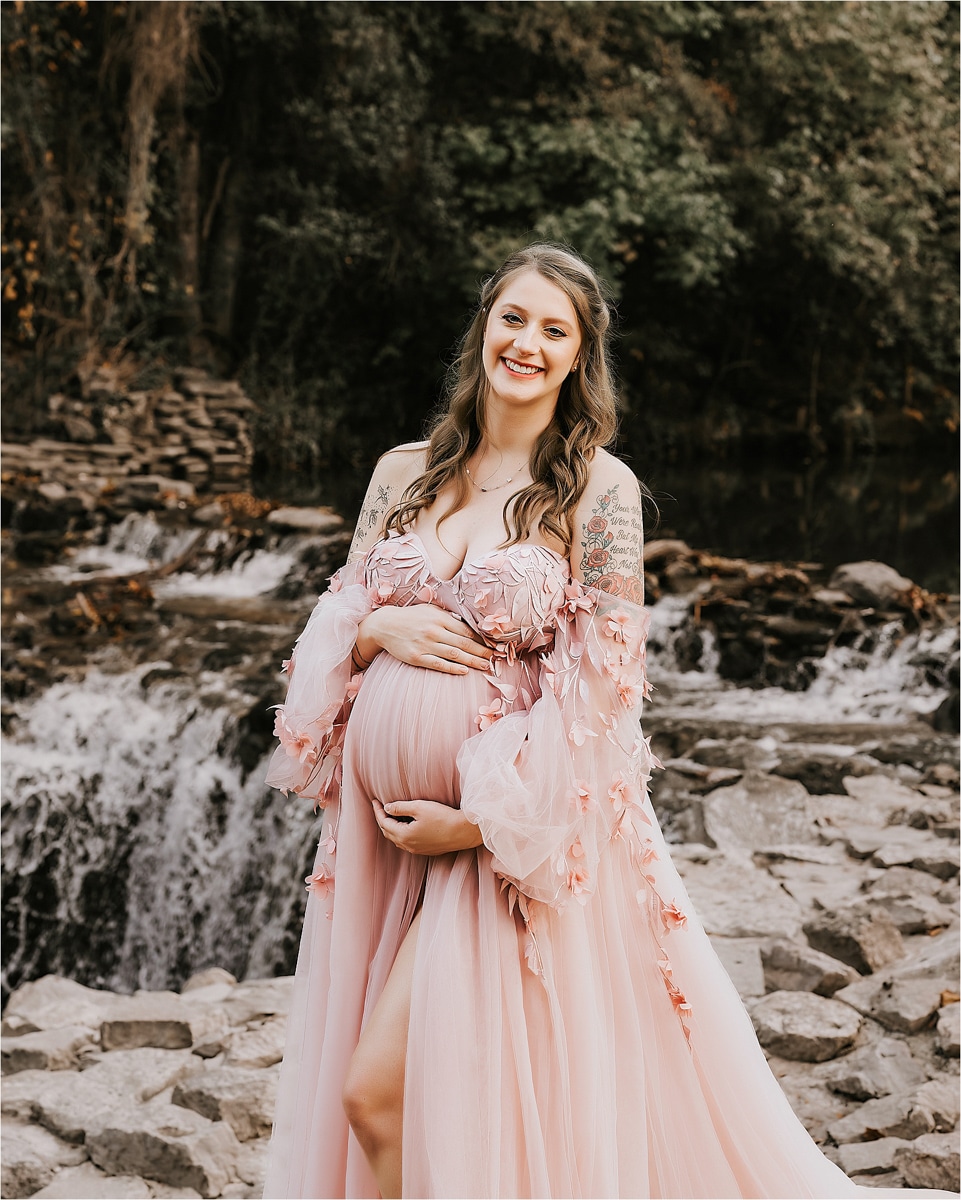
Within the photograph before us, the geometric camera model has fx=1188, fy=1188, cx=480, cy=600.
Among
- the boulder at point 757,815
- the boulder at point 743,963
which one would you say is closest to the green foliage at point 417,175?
the boulder at point 757,815

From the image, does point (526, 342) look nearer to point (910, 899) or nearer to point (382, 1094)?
point (382, 1094)

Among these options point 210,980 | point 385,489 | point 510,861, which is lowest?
point 210,980

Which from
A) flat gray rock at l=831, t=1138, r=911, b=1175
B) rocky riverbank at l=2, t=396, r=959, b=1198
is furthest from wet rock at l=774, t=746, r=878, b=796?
flat gray rock at l=831, t=1138, r=911, b=1175

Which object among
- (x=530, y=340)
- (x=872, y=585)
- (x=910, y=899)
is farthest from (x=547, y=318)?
(x=872, y=585)

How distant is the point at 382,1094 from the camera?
2062 mm

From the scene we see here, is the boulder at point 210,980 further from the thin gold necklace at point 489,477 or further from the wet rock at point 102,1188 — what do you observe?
the thin gold necklace at point 489,477

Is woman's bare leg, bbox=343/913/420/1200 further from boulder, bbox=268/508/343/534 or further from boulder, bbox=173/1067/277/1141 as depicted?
boulder, bbox=268/508/343/534

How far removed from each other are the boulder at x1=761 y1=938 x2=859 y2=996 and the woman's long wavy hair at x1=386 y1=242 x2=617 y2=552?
91.6 inches

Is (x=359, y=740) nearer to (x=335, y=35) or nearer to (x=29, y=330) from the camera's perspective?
(x=29, y=330)

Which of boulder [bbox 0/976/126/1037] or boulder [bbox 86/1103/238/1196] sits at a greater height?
boulder [bbox 86/1103/238/1196]

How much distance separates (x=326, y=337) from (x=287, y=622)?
23.5 feet

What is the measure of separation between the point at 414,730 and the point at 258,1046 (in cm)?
219

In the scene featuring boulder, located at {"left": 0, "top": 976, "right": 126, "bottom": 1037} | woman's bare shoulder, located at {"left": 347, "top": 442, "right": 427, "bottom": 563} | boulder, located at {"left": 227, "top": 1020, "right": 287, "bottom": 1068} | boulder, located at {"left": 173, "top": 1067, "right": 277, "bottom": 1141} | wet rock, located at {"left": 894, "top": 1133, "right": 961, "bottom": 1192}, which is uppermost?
woman's bare shoulder, located at {"left": 347, "top": 442, "right": 427, "bottom": 563}

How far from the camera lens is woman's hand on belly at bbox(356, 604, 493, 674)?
221 cm
